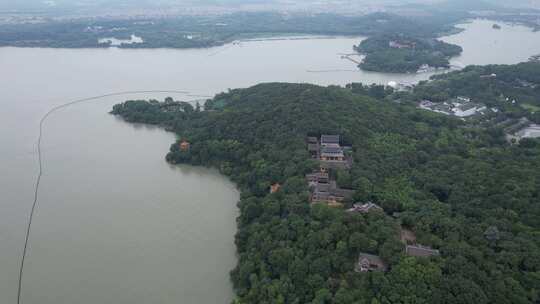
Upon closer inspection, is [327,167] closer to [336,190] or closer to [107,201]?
[336,190]

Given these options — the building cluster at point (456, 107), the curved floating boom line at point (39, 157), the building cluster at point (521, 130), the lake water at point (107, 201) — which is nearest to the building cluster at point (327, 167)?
the lake water at point (107, 201)

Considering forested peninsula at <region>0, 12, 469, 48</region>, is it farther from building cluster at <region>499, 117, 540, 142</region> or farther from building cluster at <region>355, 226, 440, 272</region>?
building cluster at <region>355, 226, 440, 272</region>

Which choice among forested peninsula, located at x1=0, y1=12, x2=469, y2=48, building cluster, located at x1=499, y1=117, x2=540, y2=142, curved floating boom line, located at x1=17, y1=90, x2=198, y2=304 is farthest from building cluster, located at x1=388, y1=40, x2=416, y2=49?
curved floating boom line, located at x1=17, y1=90, x2=198, y2=304

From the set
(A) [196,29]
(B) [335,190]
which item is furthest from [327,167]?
(A) [196,29]

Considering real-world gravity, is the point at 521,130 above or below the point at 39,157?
above

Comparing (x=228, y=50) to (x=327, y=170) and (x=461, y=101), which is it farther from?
(x=327, y=170)

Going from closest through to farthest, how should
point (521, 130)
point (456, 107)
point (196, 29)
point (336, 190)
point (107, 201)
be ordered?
point (336, 190) → point (107, 201) → point (521, 130) → point (456, 107) → point (196, 29)

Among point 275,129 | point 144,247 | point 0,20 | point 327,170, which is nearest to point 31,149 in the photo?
point 144,247

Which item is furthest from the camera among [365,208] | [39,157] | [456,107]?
[456,107]

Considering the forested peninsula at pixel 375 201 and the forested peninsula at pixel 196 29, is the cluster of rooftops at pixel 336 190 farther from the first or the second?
the forested peninsula at pixel 196 29
